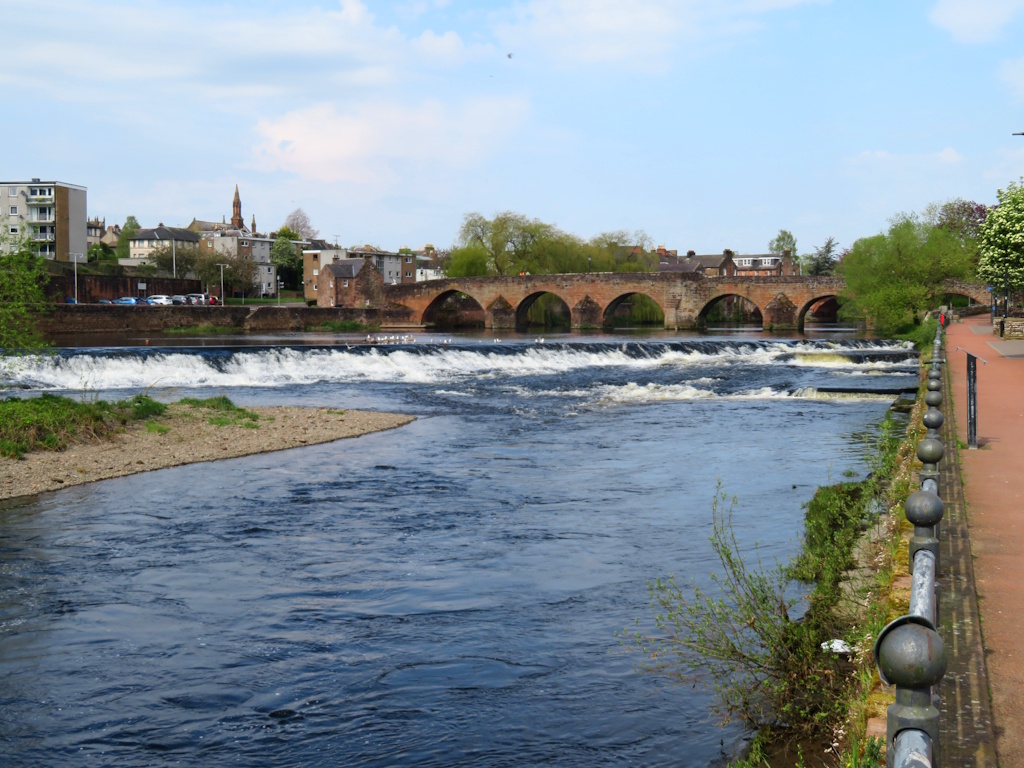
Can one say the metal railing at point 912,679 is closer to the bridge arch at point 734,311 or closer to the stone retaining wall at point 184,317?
the stone retaining wall at point 184,317

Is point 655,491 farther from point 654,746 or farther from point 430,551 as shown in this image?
point 654,746

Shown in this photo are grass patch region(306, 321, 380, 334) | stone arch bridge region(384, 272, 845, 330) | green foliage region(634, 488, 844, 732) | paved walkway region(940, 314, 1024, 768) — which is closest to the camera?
paved walkway region(940, 314, 1024, 768)

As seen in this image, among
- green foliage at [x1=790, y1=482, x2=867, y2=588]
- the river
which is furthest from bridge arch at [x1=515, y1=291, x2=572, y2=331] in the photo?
green foliage at [x1=790, y1=482, x2=867, y2=588]

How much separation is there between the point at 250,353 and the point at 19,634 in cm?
2558

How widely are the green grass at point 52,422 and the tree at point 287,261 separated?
9007cm

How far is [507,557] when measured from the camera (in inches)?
356

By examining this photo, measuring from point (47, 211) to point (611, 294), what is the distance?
157ft

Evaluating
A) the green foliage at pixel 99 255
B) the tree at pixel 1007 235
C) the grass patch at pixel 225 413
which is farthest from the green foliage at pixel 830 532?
the green foliage at pixel 99 255

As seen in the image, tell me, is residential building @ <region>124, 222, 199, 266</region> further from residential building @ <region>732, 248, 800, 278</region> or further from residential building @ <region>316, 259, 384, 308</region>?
residential building @ <region>732, 248, 800, 278</region>

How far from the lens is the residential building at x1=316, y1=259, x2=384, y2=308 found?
75.1 metres

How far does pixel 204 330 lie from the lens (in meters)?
54.6

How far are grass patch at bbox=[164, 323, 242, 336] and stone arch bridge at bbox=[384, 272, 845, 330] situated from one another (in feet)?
62.1

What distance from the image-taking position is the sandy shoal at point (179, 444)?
41.4 feet

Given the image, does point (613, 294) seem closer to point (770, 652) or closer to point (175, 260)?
point (175, 260)
